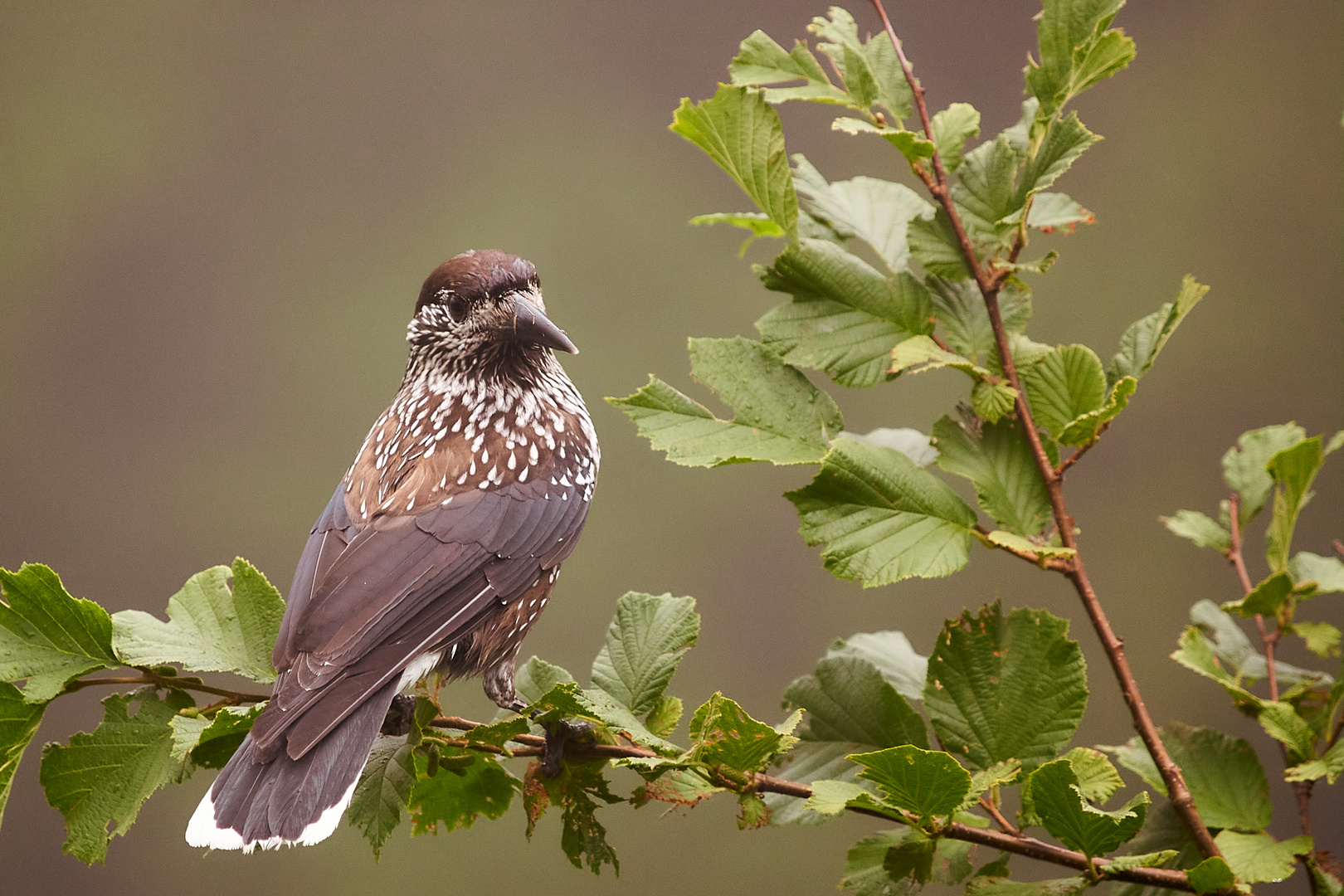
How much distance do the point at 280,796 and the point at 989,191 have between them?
28.3 inches

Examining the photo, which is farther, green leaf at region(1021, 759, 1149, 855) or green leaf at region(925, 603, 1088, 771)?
green leaf at region(925, 603, 1088, 771)

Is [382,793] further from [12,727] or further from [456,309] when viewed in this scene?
[456,309]

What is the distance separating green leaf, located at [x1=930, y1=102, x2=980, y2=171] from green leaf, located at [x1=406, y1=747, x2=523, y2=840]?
64 centimetres

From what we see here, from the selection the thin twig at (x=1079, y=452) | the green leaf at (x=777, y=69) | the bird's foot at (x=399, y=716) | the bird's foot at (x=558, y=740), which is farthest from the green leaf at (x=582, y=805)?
the green leaf at (x=777, y=69)

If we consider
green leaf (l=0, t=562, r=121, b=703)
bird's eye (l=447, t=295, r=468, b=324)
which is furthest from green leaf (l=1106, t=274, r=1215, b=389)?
green leaf (l=0, t=562, r=121, b=703)

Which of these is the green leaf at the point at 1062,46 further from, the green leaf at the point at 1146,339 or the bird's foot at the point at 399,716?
the bird's foot at the point at 399,716

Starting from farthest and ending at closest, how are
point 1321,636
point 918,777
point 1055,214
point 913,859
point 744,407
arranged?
1. point 1321,636
2. point 1055,214
3. point 744,407
4. point 913,859
5. point 918,777

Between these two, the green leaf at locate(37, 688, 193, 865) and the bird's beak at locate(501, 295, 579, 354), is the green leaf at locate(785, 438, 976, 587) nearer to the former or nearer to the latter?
the bird's beak at locate(501, 295, 579, 354)

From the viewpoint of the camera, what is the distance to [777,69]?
3.01 ft

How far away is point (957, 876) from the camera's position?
889mm

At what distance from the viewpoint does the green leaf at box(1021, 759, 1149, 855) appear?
2.36 feet

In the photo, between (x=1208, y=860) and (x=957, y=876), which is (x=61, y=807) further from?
(x=1208, y=860)

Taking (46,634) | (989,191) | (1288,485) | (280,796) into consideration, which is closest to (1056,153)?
(989,191)

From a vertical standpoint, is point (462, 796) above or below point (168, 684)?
below
